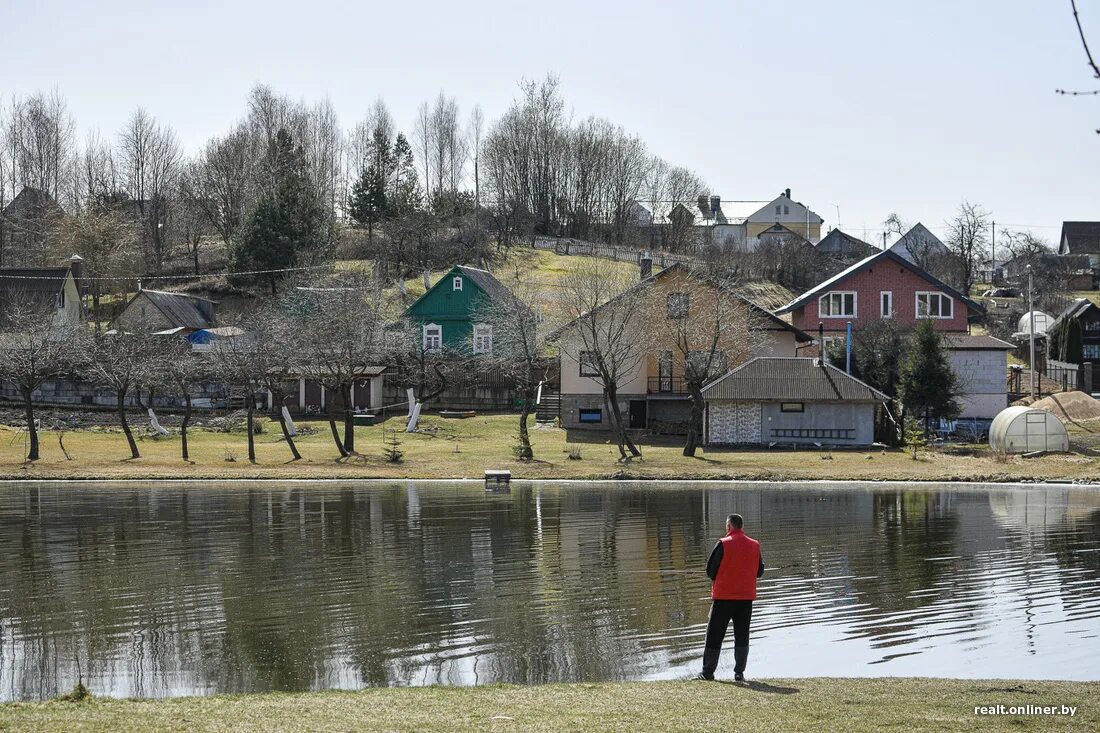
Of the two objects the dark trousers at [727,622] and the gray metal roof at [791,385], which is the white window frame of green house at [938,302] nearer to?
the gray metal roof at [791,385]

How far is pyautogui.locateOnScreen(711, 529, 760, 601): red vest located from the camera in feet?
43.7

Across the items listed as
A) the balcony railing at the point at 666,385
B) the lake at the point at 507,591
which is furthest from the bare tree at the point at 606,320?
the lake at the point at 507,591

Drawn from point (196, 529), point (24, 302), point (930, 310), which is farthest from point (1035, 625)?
point (24, 302)

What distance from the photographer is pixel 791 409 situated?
52.9 m

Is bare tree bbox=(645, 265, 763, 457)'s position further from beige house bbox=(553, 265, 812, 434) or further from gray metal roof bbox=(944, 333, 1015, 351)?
gray metal roof bbox=(944, 333, 1015, 351)

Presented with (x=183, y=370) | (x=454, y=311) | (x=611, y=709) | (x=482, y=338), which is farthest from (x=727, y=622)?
(x=454, y=311)

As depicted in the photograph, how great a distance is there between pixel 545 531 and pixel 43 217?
8374cm

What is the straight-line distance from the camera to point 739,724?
10.5 m

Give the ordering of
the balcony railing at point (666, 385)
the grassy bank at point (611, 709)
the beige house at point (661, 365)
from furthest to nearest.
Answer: the balcony railing at point (666, 385) < the beige house at point (661, 365) < the grassy bank at point (611, 709)

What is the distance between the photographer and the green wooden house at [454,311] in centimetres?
6919

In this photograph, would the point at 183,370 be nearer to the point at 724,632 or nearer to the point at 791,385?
the point at 791,385

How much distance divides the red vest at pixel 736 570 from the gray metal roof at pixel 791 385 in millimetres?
39328

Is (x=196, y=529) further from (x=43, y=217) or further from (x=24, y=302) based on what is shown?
(x=43, y=217)

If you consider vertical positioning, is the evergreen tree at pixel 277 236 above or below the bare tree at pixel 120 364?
above
